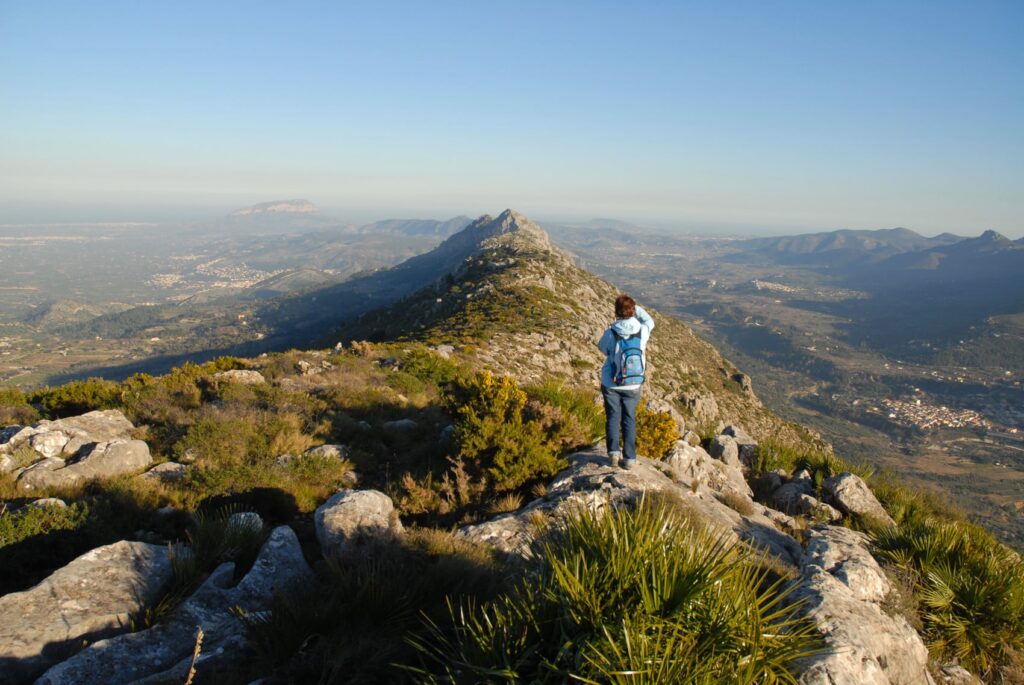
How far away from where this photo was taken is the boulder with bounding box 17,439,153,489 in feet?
21.7

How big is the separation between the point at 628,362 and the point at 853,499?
4912mm

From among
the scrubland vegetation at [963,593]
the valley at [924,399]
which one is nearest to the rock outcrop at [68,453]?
the scrubland vegetation at [963,593]

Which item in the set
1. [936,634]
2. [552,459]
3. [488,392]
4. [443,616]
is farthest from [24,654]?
[936,634]

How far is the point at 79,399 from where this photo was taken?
1094cm

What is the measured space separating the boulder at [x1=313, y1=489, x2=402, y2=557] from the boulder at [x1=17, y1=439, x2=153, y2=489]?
13.7 ft

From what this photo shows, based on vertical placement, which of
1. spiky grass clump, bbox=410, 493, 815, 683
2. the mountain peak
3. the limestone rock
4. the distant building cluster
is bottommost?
the distant building cluster

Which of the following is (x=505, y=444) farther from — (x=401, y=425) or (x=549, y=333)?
(x=549, y=333)

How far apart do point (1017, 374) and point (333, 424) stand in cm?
23344

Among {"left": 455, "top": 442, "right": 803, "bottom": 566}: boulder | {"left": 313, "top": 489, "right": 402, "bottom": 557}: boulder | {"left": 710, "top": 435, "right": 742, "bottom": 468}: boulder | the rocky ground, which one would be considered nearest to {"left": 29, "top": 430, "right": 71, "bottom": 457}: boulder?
the rocky ground

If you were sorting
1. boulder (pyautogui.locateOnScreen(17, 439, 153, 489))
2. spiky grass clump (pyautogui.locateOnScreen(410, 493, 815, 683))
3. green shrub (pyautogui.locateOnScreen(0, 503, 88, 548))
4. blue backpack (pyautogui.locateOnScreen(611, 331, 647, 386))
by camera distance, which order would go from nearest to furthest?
spiky grass clump (pyautogui.locateOnScreen(410, 493, 815, 683)) → green shrub (pyautogui.locateOnScreen(0, 503, 88, 548)) → boulder (pyautogui.locateOnScreen(17, 439, 153, 489)) → blue backpack (pyautogui.locateOnScreen(611, 331, 647, 386))

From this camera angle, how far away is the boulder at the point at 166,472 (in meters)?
6.95

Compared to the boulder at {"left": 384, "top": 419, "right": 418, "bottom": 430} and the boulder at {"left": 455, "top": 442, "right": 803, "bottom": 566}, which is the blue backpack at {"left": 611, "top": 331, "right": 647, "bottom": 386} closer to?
the boulder at {"left": 455, "top": 442, "right": 803, "bottom": 566}

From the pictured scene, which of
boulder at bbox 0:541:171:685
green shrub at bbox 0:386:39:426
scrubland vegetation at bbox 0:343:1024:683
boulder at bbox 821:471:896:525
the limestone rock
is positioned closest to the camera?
scrubland vegetation at bbox 0:343:1024:683

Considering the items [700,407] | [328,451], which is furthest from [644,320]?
[700,407]
